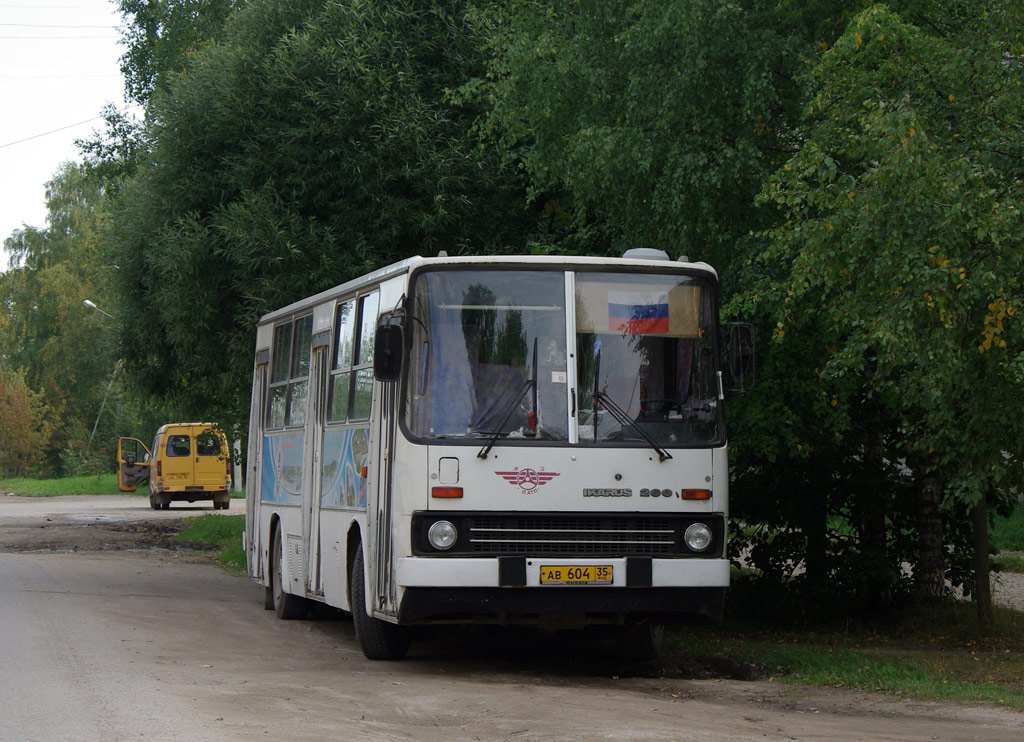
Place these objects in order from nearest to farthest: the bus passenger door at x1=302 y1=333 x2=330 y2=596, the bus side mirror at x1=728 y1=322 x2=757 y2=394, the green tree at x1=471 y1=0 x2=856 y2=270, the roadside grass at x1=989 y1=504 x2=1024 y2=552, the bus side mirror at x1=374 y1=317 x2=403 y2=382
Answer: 1. the bus side mirror at x1=374 y1=317 x2=403 y2=382
2. the bus side mirror at x1=728 y1=322 x2=757 y2=394
3. the green tree at x1=471 y1=0 x2=856 y2=270
4. the bus passenger door at x1=302 y1=333 x2=330 y2=596
5. the roadside grass at x1=989 y1=504 x2=1024 y2=552

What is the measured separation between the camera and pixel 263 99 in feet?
63.3

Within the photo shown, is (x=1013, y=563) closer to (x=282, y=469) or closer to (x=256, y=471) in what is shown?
(x=256, y=471)

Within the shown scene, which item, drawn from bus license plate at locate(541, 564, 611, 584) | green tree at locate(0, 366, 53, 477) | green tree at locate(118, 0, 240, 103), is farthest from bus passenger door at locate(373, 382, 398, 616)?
green tree at locate(0, 366, 53, 477)

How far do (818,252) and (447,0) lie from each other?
965cm

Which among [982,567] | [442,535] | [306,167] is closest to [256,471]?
[306,167]

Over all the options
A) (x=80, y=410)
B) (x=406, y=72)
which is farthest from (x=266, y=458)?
(x=80, y=410)

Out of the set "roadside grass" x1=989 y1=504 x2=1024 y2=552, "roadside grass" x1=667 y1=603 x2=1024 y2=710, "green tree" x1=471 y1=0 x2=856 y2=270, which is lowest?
"roadside grass" x1=667 y1=603 x2=1024 y2=710

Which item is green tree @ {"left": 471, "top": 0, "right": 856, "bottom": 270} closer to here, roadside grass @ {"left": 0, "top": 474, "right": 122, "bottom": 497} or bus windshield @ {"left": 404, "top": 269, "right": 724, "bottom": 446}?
bus windshield @ {"left": 404, "top": 269, "right": 724, "bottom": 446}

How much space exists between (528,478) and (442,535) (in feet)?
2.38

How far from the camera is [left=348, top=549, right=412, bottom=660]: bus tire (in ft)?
39.5

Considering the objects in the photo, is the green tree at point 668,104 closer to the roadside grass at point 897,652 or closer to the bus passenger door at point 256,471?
the roadside grass at point 897,652

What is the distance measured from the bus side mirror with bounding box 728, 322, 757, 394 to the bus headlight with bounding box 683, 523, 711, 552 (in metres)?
1.07

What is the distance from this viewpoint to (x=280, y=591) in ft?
51.5

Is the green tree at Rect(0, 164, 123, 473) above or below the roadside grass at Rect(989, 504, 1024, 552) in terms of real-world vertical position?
above
